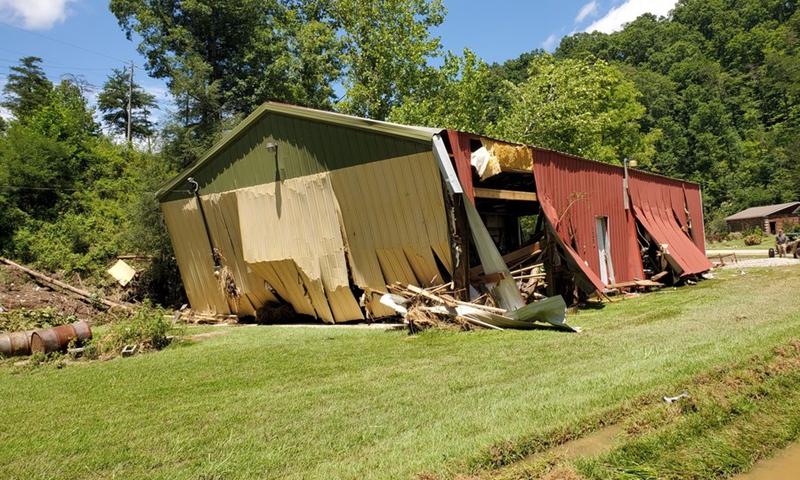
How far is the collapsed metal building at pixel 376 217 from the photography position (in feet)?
31.6

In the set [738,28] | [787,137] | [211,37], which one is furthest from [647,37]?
[211,37]

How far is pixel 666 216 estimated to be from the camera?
1717cm

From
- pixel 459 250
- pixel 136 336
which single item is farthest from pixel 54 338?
pixel 459 250

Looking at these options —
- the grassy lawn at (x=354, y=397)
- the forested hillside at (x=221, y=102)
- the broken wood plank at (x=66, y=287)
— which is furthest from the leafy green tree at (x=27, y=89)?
the grassy lawn at (x=354, y=397)

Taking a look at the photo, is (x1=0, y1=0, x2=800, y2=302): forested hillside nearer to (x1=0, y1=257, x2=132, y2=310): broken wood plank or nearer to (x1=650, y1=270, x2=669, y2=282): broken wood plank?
(x1=0, y1=257, x2=132, y2=310): broken wood plank

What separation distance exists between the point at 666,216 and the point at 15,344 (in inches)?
685

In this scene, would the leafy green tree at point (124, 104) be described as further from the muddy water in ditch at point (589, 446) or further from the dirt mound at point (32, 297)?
the muddy water in ditch at point (589, 446)

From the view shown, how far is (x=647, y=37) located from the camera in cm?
7669

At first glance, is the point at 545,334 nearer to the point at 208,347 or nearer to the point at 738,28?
the point at 208,347

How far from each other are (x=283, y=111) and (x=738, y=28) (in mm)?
90131

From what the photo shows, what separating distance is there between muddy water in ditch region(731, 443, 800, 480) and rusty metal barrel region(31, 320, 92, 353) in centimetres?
948

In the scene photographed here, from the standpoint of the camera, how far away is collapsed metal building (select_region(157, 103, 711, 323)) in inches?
379

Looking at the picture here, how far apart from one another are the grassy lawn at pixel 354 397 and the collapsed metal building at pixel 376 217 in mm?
2011

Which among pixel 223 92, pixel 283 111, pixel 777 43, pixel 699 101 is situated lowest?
pixel 283 111
